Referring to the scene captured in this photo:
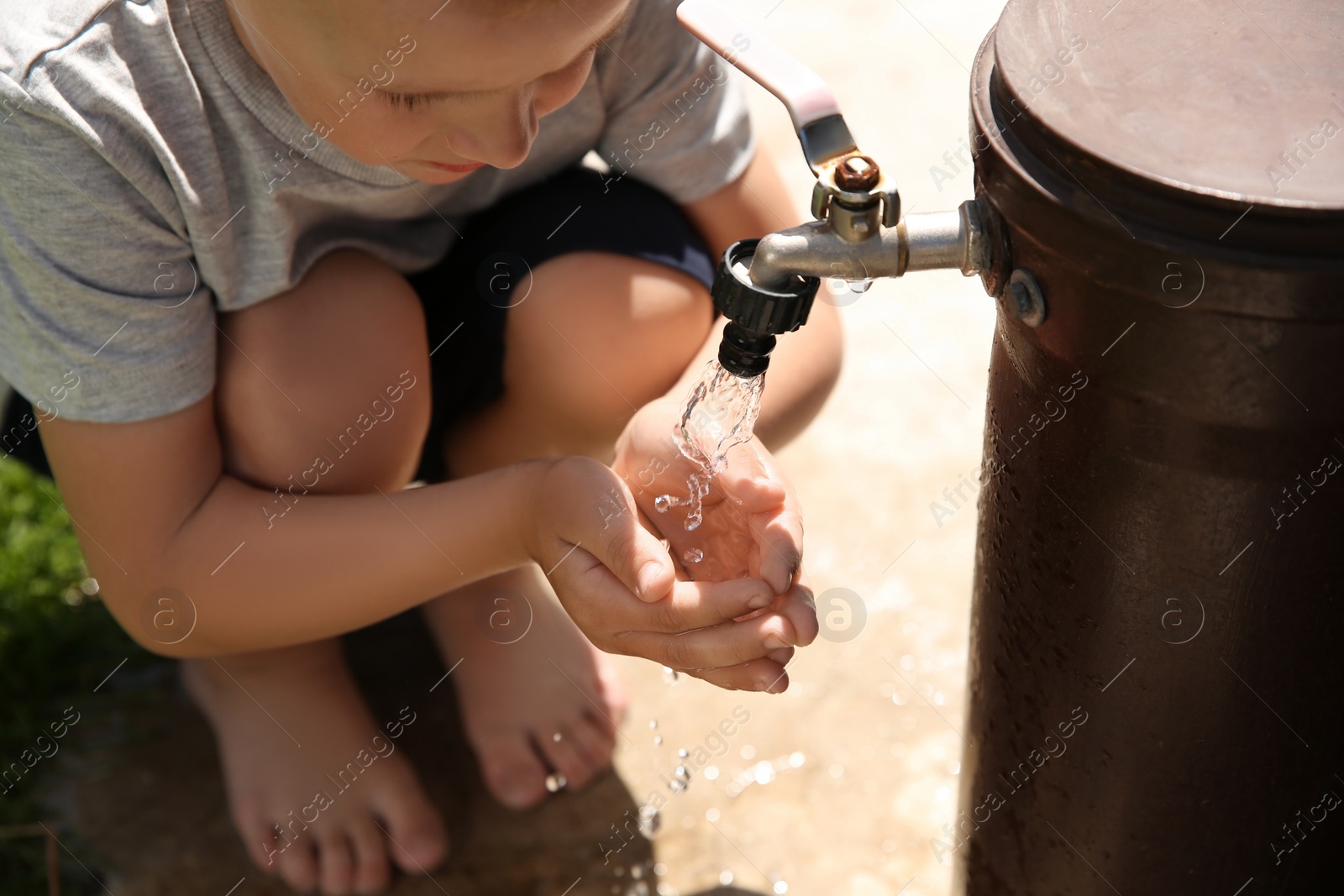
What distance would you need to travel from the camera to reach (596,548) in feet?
3.83

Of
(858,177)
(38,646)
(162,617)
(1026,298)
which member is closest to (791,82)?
(858,177)

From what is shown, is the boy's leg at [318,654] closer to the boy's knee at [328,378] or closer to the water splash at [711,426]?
the boy's knee at [328,378]

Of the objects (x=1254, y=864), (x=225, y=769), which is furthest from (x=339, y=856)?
(x=1254, y=864)

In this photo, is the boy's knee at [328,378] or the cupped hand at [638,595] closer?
the cupped hand at [638,595]

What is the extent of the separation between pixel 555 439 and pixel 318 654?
0.38m

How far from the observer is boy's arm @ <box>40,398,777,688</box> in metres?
1.22

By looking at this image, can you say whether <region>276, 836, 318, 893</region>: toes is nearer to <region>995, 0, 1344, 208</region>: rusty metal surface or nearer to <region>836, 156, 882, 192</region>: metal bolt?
<region>836, 156, 882, 192</region>: metal bolt

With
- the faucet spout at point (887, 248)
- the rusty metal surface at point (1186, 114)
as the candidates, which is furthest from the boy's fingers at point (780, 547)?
the rusty metal surface at point (1186, 114)

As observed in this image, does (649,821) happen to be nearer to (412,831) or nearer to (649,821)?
(649,821)

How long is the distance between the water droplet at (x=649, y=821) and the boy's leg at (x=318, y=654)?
223 millimetres

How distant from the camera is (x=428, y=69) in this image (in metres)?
0.97

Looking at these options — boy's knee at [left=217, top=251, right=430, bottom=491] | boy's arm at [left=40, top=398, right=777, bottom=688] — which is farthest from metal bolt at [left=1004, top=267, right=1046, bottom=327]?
boy's knee at [left=217, top=251, right=430, bottom=491]

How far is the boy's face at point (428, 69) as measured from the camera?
94 centimetres

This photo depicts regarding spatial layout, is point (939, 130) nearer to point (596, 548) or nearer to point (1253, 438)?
point (596, 548)
